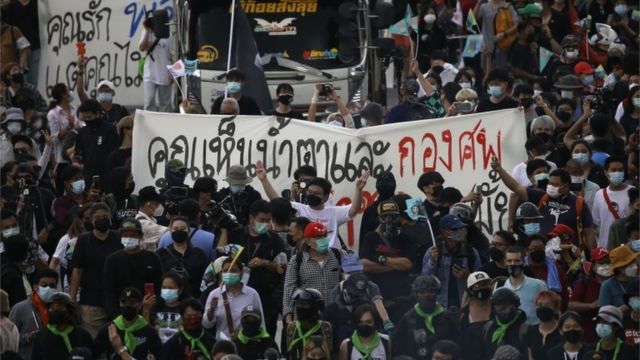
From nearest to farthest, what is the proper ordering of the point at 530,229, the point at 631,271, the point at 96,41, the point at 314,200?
the point at 631,271
the point at 530,229
the point at 314,200
the point at 96,41

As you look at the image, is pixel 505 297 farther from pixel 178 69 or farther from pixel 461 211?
pixel 178 69

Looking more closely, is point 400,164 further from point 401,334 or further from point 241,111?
point 401,334

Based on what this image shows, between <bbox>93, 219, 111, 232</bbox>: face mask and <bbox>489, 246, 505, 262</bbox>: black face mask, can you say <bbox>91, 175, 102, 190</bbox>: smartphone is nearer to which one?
<bbox>93, 219, 111, 232</bbox>: face mask

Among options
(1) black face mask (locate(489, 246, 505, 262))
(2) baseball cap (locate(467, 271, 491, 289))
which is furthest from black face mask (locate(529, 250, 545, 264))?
(2) baseball cap (locate(467, 271, 491, 289))

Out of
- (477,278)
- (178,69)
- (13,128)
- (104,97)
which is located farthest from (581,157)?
(13,128)

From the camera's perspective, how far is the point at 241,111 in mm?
23609

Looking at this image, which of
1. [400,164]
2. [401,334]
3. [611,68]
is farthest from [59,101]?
[401,334]

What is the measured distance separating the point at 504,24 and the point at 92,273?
10.9 metres

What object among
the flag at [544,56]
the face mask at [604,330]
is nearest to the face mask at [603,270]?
the face mask at [604,330]

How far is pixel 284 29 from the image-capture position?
2677 cm

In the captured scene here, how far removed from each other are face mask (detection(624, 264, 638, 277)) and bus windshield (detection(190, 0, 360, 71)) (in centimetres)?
845

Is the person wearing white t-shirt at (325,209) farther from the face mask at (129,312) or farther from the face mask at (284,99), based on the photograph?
→ the face mask at (284,99)

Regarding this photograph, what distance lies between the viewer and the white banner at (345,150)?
21.9 meters

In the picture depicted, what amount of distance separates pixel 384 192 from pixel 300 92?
6.19m
